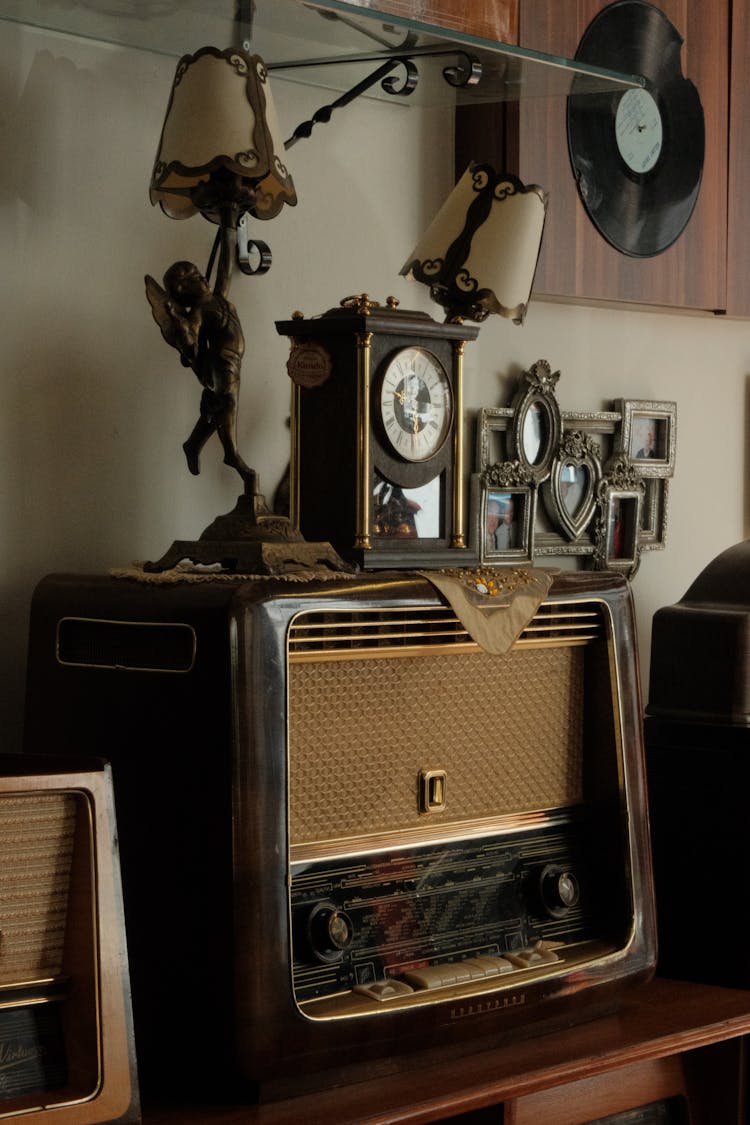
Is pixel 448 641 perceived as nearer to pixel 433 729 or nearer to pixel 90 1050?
pixel 433 729

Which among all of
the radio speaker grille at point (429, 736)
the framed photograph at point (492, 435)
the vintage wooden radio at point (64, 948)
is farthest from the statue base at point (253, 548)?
the framed photograph at point (492, 435)

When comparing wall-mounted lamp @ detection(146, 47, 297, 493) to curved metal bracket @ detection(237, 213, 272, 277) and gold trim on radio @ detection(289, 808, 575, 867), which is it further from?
gold trim on radio @ detection(289, 808, 575, 867)

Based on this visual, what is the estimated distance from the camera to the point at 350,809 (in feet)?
5.69

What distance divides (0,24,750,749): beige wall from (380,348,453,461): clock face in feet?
1.05

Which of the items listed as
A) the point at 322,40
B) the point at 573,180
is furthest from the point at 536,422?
the point at 322,40

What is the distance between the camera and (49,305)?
1.97 meters

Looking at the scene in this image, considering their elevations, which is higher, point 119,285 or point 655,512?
point 119,285

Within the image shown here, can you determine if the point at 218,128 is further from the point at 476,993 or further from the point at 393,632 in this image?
the point at 476,993

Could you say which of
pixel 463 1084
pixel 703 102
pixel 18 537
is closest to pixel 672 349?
pixel 703 102

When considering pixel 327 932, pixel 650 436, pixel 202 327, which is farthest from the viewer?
pixel 650 436

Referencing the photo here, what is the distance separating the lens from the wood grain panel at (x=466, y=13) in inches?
73.6

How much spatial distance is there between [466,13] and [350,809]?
1.01m

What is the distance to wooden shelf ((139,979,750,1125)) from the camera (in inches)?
61.9

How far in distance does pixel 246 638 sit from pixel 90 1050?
1.37ft
